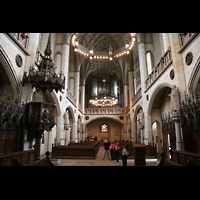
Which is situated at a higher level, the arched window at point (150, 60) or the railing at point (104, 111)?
the arched window at point (150, 60)

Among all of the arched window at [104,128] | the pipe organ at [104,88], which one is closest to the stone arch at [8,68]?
the pipe organ at [104,88]

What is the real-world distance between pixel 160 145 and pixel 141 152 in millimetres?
7783

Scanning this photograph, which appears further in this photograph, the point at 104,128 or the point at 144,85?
the point at 104,128

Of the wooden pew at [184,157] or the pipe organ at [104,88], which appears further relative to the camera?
the pipe organ at [104,88]

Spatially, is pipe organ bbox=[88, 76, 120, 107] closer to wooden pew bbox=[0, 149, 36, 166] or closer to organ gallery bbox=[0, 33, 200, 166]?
organ gallery bbox=[0, 33, 200, 166]

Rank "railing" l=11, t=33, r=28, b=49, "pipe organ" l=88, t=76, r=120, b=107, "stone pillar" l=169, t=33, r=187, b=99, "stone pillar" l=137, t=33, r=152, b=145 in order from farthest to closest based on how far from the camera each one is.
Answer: "pipe organ" l=88, t=76, r=120, b=107 < "stone pillar" l=137, t=33, r=152, b=145 < "stone pillar" l=169, t=33, r=187, b=99 < "railing" l=11, t=33, r=28, b=49

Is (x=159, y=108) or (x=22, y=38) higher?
(x=22, y=38)

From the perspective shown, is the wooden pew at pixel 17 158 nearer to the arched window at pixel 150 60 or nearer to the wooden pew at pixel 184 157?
the wooden pew at pixel 184 157

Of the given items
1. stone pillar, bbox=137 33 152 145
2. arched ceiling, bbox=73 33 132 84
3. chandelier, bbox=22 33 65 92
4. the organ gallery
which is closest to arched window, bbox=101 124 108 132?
arched ceiling, bbox=73 33 132 84

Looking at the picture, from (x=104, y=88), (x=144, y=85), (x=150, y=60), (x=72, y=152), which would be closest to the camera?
(x=72, y=152)

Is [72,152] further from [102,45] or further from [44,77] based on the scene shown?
[102,45]

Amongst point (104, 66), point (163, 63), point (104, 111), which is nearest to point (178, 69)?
point (163, 63)

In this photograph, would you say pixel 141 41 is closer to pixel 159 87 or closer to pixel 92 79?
pixel 159 87
